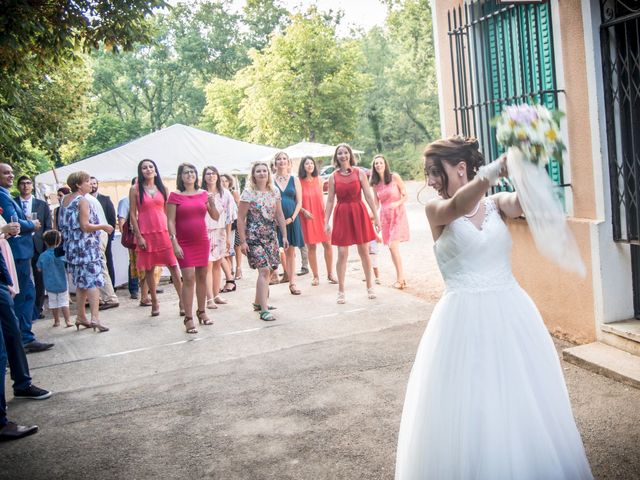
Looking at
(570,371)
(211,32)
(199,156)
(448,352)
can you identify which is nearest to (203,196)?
(570,371)

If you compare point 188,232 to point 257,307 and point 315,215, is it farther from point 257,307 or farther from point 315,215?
point 315,215

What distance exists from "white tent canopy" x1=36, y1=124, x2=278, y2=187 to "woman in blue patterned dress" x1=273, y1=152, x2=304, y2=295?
5246 mm

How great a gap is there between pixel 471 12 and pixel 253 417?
5.00 metres

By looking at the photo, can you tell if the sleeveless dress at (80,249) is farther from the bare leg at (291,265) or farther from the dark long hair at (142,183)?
the bare leg at (291,265)

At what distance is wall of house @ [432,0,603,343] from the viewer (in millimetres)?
5824

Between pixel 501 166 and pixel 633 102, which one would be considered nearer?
pixel 501 166

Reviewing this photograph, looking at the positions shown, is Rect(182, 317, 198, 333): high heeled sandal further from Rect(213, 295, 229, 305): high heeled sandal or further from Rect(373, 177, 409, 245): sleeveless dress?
Rect(373, 177, 409, 245): sleeveless dress

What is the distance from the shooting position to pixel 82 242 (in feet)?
28.4

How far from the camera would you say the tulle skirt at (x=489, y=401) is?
2.97 m

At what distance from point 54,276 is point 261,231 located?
304 cm

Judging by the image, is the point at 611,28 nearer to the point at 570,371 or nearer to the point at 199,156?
the point at 570,371

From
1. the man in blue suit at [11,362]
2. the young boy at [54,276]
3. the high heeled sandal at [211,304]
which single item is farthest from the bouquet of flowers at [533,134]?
the young boy at [54,276]

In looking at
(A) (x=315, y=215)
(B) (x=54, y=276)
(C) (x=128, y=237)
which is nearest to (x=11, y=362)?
(B) (x=54, y=276)

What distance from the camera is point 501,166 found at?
2895 millimetres
